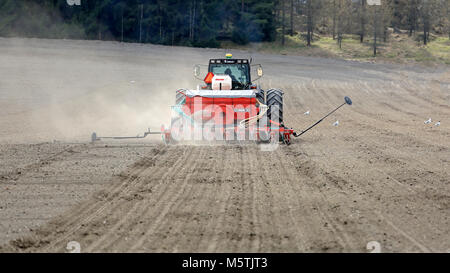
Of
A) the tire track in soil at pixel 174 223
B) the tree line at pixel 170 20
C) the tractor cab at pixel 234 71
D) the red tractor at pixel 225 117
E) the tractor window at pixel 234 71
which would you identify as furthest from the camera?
the tree line at pixel 170 20

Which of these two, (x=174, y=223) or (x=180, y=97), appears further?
(x=180, y=97)

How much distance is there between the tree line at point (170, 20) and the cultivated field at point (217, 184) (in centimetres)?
2922

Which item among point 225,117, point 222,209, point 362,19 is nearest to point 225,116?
point 225,117

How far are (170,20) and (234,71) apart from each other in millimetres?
36362

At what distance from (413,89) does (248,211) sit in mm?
24041

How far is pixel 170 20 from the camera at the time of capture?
50.3 metres

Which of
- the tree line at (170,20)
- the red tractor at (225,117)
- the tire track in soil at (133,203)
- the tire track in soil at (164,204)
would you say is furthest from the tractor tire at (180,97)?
the tree line at (170,20)

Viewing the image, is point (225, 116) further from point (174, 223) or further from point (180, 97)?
point (174, 223)

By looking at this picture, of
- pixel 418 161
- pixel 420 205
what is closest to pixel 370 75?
pixel 418 161

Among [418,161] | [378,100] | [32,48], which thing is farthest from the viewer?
[32,48]

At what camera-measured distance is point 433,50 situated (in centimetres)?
4891

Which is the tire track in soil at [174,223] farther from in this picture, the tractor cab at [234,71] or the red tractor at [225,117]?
the tractor cab at [234,71]

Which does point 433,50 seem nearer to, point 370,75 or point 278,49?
point 278,49

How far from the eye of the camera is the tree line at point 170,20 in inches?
1930
